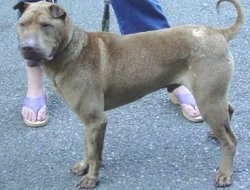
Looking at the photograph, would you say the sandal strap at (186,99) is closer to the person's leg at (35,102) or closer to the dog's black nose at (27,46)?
the person's leg at (35,102)

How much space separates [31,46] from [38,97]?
131 centimetres

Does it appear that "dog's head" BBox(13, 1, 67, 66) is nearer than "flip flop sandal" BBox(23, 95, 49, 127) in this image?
Yes

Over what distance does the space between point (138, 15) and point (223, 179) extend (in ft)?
4.28

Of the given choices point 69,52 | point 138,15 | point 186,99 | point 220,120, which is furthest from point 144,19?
point 220,120

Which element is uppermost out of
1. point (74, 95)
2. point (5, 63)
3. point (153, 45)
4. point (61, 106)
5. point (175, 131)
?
point (153, 45)

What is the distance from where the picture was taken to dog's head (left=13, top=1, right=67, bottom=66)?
2790mm

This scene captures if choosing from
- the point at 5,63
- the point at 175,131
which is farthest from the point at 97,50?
the point at 5,63

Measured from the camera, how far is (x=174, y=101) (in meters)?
4.05

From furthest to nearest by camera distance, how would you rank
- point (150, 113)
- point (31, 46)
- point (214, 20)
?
point (214, 20) → point (150, 113) → point (31, 46)

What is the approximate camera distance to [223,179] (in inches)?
124

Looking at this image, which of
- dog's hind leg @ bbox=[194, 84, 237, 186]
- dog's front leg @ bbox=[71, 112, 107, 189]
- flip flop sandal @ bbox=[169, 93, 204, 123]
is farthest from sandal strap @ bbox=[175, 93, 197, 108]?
dog's front leg @ bbox=[71, 112, 107, 189]

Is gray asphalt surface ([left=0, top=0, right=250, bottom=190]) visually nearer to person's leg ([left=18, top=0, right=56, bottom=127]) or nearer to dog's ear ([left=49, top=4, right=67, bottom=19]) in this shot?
person's leg ([left=18, top=0, right=56, bottom=127])

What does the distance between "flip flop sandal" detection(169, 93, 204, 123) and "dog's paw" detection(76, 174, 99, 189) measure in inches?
34.0

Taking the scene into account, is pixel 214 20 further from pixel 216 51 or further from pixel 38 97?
pixel 216 51
